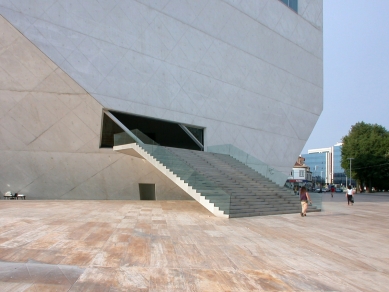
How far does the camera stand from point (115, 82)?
17.9 meters

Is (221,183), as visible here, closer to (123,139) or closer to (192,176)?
(192,176)

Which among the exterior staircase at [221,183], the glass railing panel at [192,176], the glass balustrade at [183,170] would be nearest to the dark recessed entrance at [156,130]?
the glass balustrade at [183,170]

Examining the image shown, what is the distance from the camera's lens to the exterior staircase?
508 inches

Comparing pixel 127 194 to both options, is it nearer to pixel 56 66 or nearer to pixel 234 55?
pixel 56 66

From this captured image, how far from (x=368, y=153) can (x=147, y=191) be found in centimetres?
4570

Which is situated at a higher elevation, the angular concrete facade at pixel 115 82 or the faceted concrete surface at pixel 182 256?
the angular concrete facade at pixel 115 82

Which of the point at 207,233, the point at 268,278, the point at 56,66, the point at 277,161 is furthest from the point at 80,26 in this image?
the point at 277,161

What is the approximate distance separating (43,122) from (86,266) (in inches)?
514

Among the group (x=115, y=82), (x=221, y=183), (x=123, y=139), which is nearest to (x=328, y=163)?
(x=221, y=183)

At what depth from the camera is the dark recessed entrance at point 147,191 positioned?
65.9ft

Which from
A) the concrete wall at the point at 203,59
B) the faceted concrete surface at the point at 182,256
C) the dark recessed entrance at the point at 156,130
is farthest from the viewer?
the dark recessed entrance at the point at 156,130

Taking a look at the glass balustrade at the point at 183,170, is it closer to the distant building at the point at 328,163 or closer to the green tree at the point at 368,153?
the green tree at the point at 368,153

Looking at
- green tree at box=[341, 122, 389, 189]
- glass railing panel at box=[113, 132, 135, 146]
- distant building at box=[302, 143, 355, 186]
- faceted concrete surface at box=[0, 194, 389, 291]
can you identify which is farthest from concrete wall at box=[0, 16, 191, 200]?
distant building at box=[302, 143, 355, 186]

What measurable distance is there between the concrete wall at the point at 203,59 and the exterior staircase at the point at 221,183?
130 inches
